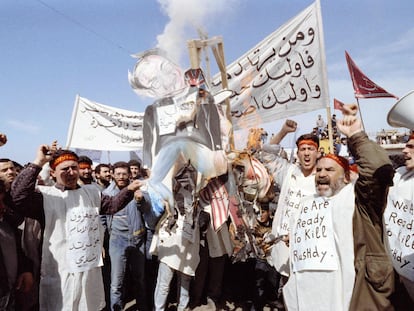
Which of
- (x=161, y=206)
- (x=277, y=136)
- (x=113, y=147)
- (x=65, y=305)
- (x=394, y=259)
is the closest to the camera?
(x=65, y=305)

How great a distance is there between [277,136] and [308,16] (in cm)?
172

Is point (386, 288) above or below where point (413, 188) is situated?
below

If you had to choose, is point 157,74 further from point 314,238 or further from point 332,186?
point 314,238

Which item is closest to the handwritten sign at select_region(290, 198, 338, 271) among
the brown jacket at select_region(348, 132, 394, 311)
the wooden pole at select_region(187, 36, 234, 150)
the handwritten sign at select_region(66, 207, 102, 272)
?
the brown jacket at select_region(348, 132, 394, 311)

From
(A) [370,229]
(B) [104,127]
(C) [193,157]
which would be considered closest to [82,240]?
(C) [193,157]

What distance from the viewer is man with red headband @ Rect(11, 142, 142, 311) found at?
2500mm

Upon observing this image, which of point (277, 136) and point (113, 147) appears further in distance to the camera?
point (113, 147)

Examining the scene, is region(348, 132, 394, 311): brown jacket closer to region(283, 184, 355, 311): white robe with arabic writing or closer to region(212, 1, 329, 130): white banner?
region(283, 184, 355, 311): white robe with arabic writing

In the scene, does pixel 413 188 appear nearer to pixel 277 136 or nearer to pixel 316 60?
pixel 277 136

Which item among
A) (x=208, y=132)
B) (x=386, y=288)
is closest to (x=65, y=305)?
(x=208, y=132)

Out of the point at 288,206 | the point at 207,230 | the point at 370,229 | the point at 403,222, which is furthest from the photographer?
the point at 207,230

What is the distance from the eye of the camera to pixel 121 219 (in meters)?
3.92

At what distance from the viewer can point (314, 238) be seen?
2363mm

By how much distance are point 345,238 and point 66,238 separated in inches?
72.5
